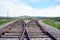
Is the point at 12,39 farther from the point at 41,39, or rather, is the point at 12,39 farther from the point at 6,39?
the point at 41,39

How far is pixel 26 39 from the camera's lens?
33.8 ft

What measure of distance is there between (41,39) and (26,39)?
2.93ft

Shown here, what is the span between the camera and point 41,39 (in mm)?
10445

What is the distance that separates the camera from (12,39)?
10414 mm

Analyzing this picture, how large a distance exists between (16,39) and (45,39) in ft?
5.60

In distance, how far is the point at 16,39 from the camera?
407 inches

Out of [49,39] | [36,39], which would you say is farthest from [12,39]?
[49,39]

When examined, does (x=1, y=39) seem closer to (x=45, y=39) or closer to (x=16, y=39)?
(x=16, y=39)

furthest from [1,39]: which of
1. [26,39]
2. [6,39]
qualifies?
[26,39]

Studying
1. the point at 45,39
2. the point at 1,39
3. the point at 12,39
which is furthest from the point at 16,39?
the point at 45,39

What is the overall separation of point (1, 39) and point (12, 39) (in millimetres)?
659

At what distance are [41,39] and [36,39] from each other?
0.31 meters

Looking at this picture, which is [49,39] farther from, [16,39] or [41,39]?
[16,39]

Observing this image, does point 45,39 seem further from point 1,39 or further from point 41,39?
point 1,39
